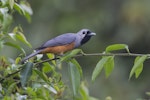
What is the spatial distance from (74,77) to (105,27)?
981cm

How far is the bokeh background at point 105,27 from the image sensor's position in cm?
1215

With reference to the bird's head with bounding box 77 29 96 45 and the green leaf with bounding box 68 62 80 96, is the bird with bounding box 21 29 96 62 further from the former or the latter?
the green leaf with bounding box 68 62 80 96

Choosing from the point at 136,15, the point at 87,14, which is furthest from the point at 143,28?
the point at 87,14

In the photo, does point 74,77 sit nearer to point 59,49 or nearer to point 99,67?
point 99,67

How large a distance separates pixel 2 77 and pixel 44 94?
244mm

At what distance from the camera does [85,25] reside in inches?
493

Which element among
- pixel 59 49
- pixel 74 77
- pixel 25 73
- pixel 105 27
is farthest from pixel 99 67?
pixel 105 27

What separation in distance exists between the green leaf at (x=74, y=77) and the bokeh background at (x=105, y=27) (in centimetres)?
849

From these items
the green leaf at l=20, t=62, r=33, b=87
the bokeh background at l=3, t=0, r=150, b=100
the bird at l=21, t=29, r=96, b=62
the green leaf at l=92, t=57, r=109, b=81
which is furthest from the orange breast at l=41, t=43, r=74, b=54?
the bokeh background at l=3, t=0, r=150, b=100

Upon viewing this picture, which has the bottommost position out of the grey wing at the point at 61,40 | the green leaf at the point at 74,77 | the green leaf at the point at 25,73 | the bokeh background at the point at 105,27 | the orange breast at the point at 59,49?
the green leaf at the point at 74,77

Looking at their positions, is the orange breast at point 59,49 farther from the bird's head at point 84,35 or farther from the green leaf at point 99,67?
the green leaf at point 99,67

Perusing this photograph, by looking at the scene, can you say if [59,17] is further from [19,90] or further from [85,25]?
[19,90]

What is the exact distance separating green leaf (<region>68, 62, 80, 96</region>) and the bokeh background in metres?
8.49

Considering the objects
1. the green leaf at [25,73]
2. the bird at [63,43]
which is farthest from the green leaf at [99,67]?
the bird at [63,43]
